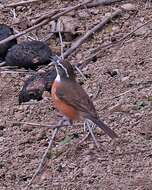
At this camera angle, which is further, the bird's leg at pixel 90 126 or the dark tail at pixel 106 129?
the bird's leg at pixel 90 126

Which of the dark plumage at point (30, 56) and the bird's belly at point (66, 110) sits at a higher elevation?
the dark plumage at point (30, 56)

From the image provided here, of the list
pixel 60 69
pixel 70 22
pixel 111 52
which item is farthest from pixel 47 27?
pixel 60 69

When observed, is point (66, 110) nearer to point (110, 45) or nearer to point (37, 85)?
point (37, 85)

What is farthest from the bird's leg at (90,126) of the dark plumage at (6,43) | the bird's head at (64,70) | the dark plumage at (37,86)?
the dark plumage at (6,43)

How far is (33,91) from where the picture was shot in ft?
26.0

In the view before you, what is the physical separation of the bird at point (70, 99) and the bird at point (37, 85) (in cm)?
41

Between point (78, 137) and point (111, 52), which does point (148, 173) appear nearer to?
point (78, 137)

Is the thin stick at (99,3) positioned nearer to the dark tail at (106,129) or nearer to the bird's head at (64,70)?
the bird's head at (64,70)

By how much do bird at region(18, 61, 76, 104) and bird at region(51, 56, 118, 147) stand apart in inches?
16.1

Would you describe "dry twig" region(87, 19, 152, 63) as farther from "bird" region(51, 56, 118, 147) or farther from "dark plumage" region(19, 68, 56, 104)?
"bird" region(51, 56, 118, 147)

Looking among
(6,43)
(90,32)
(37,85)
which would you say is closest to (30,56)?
Answer: (6,43)

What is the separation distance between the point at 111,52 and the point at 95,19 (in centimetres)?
94

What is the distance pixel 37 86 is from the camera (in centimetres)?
800

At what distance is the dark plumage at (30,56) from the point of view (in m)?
8.51
